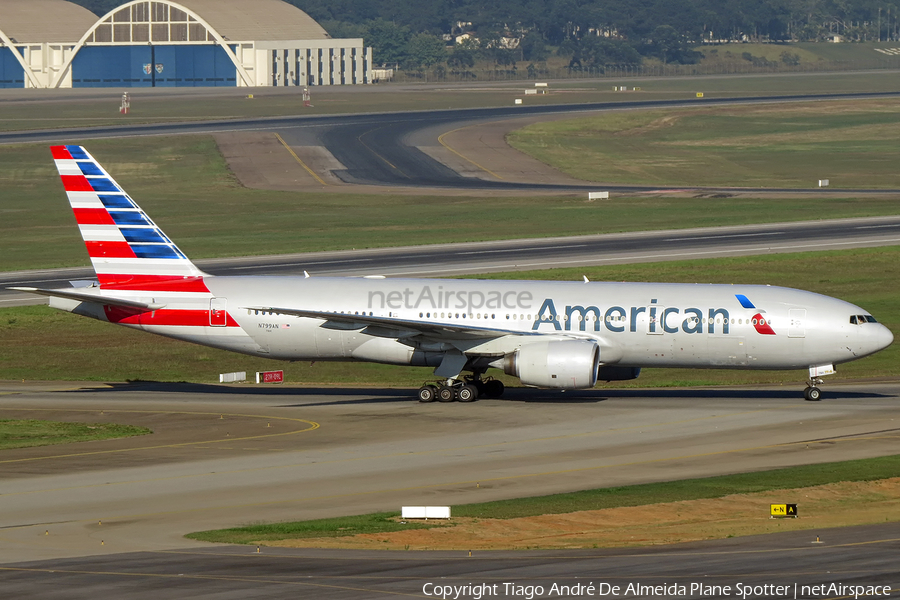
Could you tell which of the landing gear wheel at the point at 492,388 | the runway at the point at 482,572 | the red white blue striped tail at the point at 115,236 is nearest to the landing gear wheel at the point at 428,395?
the landing gear wheel at the point at 492,388

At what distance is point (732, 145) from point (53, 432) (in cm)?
11455

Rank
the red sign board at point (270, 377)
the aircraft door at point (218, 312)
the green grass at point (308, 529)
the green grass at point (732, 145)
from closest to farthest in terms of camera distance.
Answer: the green grass at point (308, 529), the aircraft door at point (218, 312), the red sign board at point (270, 377), the green grass at point (732, 145)

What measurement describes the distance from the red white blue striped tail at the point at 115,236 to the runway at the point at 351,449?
4797 millimetres

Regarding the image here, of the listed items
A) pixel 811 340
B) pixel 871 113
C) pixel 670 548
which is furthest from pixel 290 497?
pixel 871 113

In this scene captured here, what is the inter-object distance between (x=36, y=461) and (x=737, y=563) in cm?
2299

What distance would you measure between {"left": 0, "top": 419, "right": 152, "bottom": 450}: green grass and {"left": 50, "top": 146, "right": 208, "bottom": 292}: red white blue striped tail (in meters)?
8.32

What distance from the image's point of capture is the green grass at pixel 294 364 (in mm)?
57031

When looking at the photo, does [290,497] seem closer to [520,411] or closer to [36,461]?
[36,461]

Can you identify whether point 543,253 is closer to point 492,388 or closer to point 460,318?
point 492,388

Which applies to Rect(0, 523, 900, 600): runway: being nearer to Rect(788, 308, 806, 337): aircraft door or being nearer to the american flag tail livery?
Rect(788, 308, 806, 337): aircraft door

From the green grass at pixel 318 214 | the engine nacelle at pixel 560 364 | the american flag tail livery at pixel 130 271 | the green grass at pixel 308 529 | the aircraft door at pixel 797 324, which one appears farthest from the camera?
the green grass at pixel 318 214

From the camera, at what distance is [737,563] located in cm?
2572

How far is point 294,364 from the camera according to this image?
61.1 meters

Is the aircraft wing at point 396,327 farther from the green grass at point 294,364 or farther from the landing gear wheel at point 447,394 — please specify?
the green grass at point 294,364
